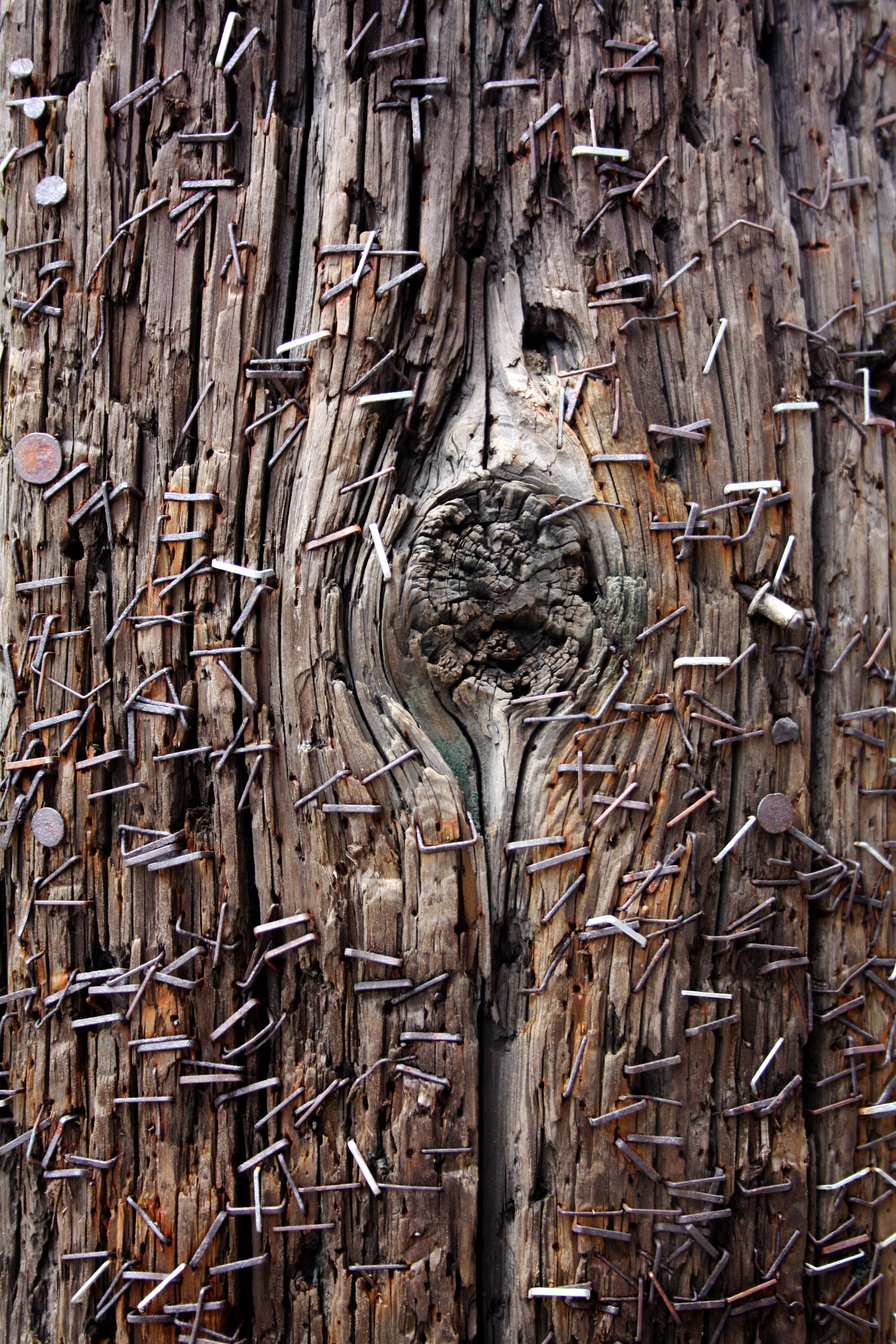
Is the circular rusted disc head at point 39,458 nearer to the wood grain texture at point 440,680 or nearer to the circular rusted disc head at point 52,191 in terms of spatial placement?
the wood grain texture at point 440,680

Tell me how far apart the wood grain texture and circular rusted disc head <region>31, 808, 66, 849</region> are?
0.05 m

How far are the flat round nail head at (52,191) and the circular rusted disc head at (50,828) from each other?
1.59m

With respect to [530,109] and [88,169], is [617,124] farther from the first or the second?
[88,169]

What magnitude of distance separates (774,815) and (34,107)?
2.67 m

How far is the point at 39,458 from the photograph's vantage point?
84.7 inches

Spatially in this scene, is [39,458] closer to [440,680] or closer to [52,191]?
[52,191]

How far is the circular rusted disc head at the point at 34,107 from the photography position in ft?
7.19

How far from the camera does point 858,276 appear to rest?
7.55 ft

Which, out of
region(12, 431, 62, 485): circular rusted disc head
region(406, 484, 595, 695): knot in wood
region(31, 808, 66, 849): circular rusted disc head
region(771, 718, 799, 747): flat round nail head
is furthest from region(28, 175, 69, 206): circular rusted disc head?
region(771, 718, 799, 747): flat round nail head

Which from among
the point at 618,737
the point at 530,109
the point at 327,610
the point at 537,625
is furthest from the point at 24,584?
the point at 530,109

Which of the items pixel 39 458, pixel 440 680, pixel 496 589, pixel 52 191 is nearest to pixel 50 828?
pixel 39 458

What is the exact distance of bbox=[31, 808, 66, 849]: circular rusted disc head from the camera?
208 centimetres

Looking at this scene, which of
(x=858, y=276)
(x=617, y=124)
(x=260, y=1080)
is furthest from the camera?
(x=858, y=276)

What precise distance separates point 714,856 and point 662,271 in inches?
59.0
